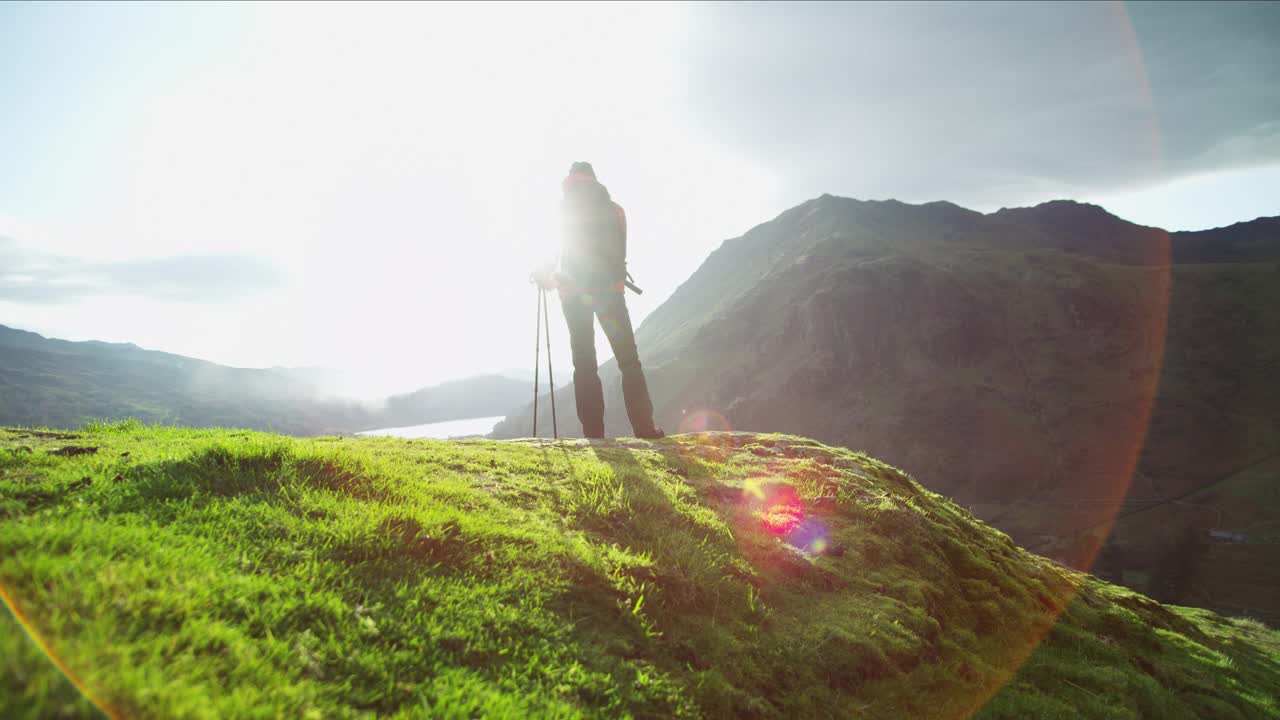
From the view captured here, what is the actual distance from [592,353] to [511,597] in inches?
342

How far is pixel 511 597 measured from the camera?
421 cm

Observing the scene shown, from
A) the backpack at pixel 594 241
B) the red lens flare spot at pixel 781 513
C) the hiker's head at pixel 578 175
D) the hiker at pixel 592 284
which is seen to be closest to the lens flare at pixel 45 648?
the red lens flare spot at pixel 781 513

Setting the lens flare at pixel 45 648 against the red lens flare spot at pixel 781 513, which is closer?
the lens flare at pixel 45 648

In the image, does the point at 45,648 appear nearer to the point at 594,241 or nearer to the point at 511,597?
the point at 511,597

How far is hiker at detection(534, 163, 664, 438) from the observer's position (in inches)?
478

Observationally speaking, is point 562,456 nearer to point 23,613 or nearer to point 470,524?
point 470,524

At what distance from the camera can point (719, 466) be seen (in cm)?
865

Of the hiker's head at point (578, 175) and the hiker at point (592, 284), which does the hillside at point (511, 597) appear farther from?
the hiker's head at point (578, 175)

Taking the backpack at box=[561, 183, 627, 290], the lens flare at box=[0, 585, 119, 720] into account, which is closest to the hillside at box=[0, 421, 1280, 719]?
the lens flare at box=[0, 585, 119, 720]

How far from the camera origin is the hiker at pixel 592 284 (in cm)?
1215

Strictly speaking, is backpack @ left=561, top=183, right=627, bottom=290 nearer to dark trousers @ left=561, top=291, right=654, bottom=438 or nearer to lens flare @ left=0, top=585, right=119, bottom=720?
dark trousers @ left=561, top=291, right=654, bottom=438

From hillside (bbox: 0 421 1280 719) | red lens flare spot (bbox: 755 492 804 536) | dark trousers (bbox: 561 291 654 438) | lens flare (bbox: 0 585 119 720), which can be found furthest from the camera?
dark trousers (bbox: 561 291 654 438)

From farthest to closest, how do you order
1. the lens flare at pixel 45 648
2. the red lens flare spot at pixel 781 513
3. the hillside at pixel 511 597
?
the red lens flare spot at pixel 781 513
the hillside at pixel 511 597
the lens flare at pixel 45 648

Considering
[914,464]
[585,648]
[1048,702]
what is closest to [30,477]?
[585,648]
